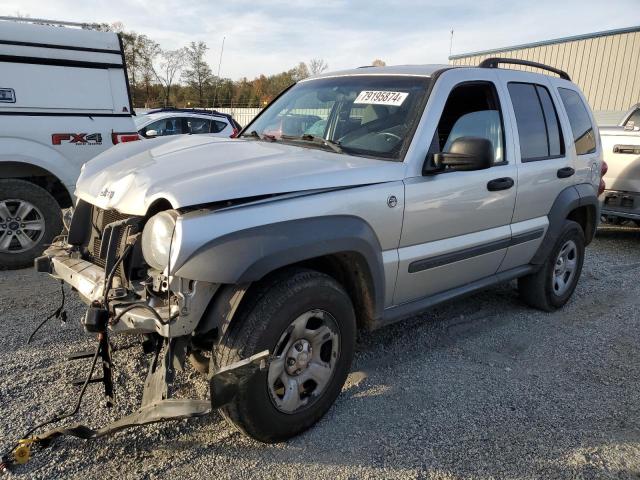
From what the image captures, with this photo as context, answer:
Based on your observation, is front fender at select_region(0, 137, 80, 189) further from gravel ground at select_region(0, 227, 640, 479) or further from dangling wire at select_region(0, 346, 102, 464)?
dangling wire at select_region(0, 346, 102, 464)

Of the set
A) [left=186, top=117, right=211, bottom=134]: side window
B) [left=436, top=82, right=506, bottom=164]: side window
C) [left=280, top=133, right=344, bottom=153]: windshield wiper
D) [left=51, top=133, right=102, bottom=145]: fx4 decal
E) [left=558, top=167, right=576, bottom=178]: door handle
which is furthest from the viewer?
[left=186, top=117, right=211, bottom=134]: side window

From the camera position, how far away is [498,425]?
2984 millimetres

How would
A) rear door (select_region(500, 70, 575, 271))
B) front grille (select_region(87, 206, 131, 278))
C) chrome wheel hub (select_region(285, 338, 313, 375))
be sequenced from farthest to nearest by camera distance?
rear door (select_region(500, 70, 575, 271)) → chrome wheel hub (select_region(285, 338, 313, 375)) → front grille (select_region(87, 206, 131, 278))

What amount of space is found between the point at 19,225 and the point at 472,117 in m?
4.57

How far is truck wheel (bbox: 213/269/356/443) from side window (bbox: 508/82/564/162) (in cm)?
214

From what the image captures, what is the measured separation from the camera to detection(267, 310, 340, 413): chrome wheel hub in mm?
2627

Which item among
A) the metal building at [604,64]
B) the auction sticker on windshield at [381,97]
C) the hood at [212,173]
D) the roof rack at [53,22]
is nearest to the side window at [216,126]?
the roof rack at [53,22]

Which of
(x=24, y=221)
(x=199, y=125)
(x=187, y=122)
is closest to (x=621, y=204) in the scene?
(x=24, y=221)

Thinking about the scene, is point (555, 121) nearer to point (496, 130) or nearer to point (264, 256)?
point (496, 130)

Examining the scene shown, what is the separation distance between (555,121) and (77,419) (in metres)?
4.19

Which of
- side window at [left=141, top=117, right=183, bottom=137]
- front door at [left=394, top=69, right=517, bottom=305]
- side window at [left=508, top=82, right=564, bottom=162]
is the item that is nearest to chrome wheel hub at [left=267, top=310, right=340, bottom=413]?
front door at [left=394, top=69, right=517, bottom=305]

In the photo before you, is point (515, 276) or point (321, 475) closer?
point (321, 475)

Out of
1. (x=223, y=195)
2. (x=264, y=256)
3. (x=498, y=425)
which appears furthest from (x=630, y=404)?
(x=223, y=195)

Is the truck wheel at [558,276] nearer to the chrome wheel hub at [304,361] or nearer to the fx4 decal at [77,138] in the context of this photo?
the chrome wheel hub at [304,361]
